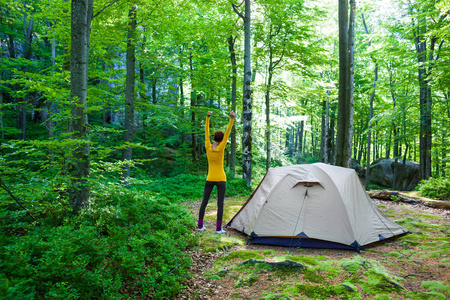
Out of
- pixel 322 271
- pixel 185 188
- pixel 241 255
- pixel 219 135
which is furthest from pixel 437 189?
pixel 185 188

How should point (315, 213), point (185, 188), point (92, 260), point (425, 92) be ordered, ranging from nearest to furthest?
point (92, 260) → point (315, 213) → point (185, 188) → point (425, 92)

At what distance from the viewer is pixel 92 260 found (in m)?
2.82

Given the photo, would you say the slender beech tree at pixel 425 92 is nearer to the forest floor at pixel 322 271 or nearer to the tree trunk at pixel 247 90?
the tree trunk at pixel 247 90

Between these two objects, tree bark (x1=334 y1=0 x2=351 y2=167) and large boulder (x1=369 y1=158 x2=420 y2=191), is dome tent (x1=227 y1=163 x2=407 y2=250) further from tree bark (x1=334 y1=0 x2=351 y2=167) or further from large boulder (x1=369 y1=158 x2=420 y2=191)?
large boulder (x1=369 y1=158 x2=420 y2=191)

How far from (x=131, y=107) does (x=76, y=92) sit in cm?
576

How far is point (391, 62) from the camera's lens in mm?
16516

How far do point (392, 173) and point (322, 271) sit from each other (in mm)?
22026

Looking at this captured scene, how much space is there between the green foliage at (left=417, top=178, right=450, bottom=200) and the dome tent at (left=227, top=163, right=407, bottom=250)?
5.89 metres

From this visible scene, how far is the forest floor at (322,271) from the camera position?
10.3ft

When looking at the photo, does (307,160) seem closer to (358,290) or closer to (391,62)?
(391,62)

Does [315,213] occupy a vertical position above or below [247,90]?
below

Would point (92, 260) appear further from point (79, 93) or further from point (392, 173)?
point (392, 173)

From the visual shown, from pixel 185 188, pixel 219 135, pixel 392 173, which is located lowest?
pixel 185 188

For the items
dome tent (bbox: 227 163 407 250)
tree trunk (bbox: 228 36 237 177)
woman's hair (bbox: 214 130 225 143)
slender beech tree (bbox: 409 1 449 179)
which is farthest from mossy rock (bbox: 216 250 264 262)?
slender beech tree (bbox: 409 1 449 179)
